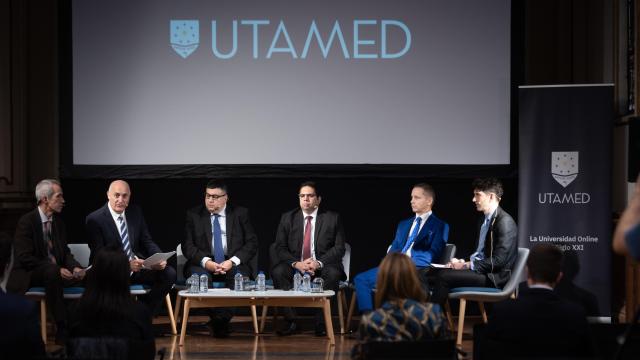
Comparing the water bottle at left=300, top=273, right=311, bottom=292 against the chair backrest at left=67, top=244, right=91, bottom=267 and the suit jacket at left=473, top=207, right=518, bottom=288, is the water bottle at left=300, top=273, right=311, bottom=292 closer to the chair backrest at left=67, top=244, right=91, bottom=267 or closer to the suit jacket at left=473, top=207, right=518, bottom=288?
the suit jacket at left=473, top=207, right=518, bottom=288

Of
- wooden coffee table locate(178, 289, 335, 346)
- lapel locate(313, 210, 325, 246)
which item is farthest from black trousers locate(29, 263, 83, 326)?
lapel locate(313, 210, 325, 246)

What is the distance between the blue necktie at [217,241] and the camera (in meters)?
7.19

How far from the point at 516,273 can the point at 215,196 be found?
246 cm

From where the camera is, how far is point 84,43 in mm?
7727

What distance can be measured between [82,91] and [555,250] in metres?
5.26

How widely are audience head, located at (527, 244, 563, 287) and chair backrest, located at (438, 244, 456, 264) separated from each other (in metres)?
3.47

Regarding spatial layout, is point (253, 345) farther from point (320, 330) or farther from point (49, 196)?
point (49, 196)

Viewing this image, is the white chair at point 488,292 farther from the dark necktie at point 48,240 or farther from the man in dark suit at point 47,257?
the dark necktie at point 48,240

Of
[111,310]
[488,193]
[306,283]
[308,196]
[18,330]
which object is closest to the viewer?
[18,330]

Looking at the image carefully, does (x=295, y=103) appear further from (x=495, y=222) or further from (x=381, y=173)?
(x=495, y=222)

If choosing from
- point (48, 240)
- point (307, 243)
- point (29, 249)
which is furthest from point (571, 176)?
point (29, 249)

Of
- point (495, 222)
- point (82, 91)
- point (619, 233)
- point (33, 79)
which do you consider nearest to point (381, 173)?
point (495, 222)

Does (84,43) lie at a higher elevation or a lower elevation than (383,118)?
higher

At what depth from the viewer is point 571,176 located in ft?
22.5
